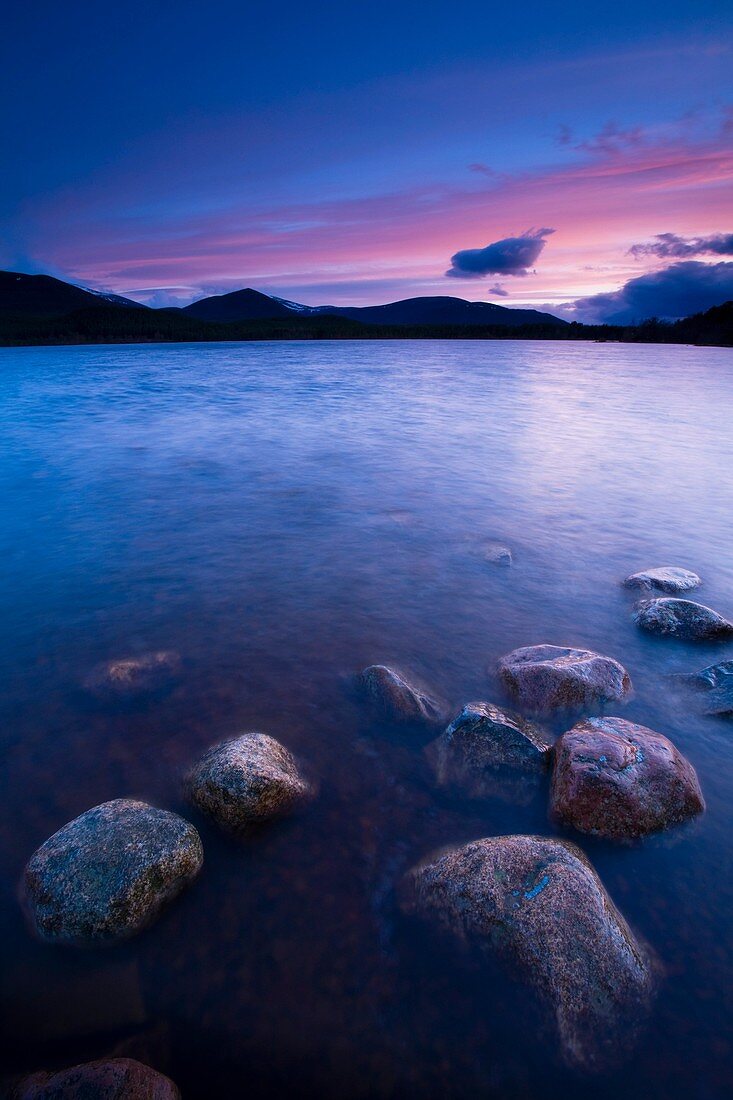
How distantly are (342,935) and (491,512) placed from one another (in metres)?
10.4

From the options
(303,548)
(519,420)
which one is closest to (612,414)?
(519,420)

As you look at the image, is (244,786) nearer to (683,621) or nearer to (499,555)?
(683,621)

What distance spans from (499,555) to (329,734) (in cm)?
572

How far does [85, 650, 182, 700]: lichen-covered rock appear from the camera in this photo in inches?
244

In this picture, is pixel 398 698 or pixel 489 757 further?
pixel 398 698

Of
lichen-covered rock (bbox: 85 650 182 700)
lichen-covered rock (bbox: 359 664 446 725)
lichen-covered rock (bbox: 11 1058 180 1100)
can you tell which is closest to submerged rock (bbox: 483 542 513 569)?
lichen-covered rock (bbox: 359 664 446 725)

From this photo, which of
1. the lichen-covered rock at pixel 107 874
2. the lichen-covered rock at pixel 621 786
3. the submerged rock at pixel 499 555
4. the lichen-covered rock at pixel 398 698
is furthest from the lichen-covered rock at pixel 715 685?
the lichen-covered rock at pixel 107 874

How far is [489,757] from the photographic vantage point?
5082 millimetres

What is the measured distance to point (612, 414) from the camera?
29594mm

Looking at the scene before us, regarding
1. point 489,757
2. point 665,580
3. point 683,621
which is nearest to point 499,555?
point 665,580

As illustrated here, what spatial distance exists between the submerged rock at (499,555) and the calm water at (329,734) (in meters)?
0.31

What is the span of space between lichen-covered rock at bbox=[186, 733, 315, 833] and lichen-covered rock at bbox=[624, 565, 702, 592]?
649cm

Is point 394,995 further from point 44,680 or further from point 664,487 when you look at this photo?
point 664,487

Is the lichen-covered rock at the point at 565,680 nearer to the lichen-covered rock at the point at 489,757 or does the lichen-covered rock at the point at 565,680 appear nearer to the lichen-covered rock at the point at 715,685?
the lichen-covered rock at the point at 489,757
